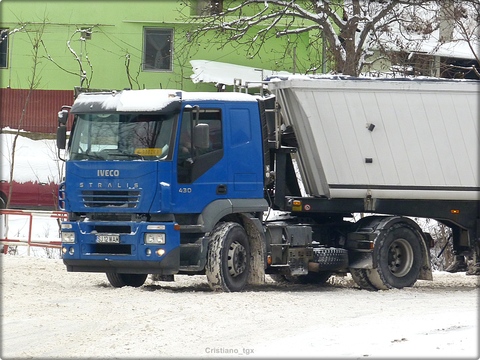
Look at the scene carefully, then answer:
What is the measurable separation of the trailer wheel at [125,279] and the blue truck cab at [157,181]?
981mm

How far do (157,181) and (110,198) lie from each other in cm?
80

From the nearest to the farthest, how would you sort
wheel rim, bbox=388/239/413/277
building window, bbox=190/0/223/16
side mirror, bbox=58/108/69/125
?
side mirror, bbox=58/108/69/125 → wheel rim, bbox=388/239/413/277 → building window, bbox=190/0/223/16

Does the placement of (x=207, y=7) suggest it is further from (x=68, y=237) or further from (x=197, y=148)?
(x=68, y=237)

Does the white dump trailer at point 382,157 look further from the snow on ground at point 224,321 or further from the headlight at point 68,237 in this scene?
the headlight at point 68,237

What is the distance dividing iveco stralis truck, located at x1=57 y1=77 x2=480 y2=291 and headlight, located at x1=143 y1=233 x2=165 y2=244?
2cm

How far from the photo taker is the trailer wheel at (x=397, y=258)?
17.2 m

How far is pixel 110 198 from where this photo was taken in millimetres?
15352

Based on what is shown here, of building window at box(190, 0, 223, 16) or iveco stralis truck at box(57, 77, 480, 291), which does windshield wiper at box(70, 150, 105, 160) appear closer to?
iveco stralis truck at box(57, 77, 480, 291)

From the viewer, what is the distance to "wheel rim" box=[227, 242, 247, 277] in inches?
619

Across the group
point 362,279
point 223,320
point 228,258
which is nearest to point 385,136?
point 362,279

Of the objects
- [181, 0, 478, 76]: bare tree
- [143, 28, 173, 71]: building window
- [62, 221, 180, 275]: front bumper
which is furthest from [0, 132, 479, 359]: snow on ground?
[143, 28, 173, 71]: building window

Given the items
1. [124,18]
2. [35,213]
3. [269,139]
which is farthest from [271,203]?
[124,18]

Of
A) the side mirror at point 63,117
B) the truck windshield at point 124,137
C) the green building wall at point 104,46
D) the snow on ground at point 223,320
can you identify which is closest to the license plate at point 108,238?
the snow on ground at point 223,320

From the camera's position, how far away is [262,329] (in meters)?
11.8
